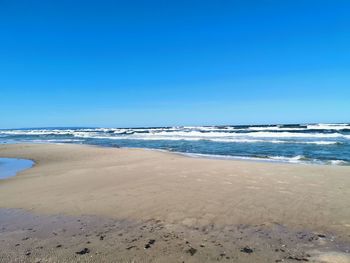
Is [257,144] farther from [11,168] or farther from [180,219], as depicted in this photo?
[180,219]

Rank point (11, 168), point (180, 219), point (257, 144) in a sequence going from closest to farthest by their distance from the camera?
point (180, 219) < point (11, 168) < point (257, 144)

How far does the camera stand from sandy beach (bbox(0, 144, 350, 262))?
4.02 metres

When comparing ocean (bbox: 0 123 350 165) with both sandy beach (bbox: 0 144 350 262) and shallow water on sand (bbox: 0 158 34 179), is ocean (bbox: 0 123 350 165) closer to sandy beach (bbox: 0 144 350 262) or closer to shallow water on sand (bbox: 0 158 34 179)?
sandy beach (bbox: 0 144 350 262)

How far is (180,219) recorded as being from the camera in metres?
5.36

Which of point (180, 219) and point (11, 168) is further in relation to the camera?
point (11, 168)

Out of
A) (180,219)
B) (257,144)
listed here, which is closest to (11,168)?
(180,219)

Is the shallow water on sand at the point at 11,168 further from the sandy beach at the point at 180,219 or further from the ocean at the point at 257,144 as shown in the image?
the ocean at the point at 257,144

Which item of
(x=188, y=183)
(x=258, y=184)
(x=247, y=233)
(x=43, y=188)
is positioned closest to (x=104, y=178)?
(x=43, y=188)

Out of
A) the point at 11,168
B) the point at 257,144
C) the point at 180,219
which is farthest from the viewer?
the point at 257,144

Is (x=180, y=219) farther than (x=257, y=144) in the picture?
No

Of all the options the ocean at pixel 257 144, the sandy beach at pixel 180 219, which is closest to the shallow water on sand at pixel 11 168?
the sandy beach at pixel 180 219

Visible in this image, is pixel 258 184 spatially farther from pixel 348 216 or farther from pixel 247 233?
pixel 247 233

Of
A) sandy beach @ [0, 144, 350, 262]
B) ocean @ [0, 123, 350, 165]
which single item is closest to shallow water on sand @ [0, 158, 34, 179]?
sandy beach @ [0, 144, 350, 262]

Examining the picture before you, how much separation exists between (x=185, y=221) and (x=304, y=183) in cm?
448
